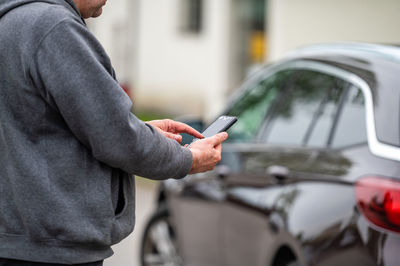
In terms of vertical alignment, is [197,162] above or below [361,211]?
above

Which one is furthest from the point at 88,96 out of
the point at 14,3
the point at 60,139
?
the point at 14,3

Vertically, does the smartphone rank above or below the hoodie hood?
below

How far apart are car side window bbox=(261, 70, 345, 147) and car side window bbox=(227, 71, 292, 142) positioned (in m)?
0.11

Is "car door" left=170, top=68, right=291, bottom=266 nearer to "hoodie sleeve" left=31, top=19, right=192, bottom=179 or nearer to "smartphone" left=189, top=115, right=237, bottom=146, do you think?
"smartphone" left=189, top=115, right=237, bottom=146

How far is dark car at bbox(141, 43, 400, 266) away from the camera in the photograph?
3.31m

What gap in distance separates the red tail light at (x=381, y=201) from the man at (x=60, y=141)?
3.63ft

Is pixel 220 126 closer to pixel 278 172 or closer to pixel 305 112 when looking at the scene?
pixel 278 172

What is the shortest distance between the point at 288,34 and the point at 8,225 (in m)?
12.0

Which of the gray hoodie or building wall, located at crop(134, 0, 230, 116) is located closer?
the gray hoodie

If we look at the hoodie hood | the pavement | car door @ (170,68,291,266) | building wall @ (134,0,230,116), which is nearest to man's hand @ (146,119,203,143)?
the hoodie hood

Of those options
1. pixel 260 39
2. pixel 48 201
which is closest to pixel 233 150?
Result: pixel 48 201

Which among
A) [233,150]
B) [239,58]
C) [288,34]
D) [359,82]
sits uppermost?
[359,82]

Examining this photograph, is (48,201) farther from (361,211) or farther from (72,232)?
(361,211)

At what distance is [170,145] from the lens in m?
2.46
